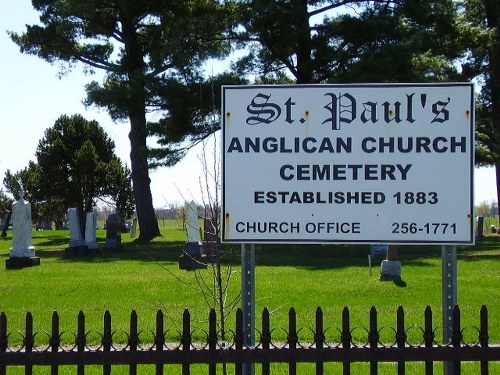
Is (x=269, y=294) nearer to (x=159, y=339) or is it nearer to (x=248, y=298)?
(x=248, y=298)

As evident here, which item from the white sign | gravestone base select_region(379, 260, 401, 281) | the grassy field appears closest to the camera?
the white sign

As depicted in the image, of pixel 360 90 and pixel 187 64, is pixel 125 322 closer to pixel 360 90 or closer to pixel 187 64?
pixel 360 90

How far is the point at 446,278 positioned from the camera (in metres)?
5.29

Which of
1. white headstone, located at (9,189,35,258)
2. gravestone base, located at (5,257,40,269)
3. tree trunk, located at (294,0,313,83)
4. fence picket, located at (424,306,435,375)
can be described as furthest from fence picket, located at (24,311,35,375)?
tree trunk, located at (294,0,313,83)

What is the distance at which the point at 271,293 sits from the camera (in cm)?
1269

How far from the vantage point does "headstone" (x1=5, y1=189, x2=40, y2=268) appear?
2036 centimetres

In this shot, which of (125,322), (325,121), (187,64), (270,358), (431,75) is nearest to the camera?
(270,358)

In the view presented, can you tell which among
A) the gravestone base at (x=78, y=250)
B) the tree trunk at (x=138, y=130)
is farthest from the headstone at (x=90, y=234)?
the tree trunk at (x=138, y=130)

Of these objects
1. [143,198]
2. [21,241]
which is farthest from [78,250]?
[143,198]

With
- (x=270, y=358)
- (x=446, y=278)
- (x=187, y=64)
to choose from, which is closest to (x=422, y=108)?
(x=446, y=278)

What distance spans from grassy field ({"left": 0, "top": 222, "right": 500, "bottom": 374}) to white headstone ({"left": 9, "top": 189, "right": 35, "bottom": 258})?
3.09 feet

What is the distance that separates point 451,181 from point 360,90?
36.1 inches

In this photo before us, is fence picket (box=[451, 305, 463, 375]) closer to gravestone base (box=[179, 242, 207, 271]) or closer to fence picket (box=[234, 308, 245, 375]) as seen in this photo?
fence picket (box=[234, 308, 245, 375])

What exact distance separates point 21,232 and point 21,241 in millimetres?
320
